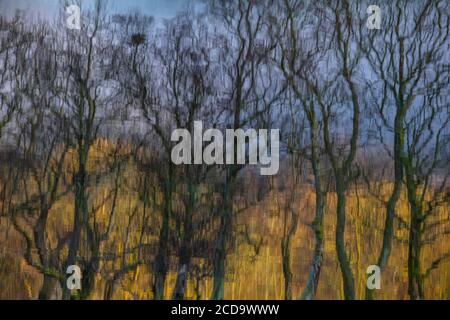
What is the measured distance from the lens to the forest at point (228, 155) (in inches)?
152

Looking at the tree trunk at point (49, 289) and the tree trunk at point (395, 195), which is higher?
the tree trunk at point (395, 195)

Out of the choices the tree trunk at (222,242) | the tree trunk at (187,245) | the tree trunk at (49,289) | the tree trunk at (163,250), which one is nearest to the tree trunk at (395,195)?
the tree trunk at (222,242)

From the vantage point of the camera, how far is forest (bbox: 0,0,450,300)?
12.6ft

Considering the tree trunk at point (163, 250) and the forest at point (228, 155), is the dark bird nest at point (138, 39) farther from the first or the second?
the tree trunk at point (163, 250)

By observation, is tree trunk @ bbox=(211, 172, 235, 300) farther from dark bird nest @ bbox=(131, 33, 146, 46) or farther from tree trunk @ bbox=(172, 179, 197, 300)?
dark bird nest @ bbox=(131, 33, 146, 46)

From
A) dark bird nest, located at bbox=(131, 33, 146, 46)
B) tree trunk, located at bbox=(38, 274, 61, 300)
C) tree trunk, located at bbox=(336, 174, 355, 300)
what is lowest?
tree trunk, located at bbox=(38, 274, 61, 300)

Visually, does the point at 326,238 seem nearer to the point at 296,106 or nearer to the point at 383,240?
the point at 383,240

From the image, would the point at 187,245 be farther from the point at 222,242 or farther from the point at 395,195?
the point at 395,195

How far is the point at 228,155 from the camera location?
153 inches

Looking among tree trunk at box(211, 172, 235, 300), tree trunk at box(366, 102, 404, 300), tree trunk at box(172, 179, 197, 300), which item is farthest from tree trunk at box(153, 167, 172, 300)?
tree trunk at box(366, 102, 404, 300)

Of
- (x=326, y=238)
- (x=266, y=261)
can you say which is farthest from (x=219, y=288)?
(x=326, y=238)

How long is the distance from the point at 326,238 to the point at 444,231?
995 mm

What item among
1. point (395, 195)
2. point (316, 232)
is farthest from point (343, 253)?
point (395, 195)

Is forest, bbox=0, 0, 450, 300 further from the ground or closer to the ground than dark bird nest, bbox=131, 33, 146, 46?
closer to the ground
